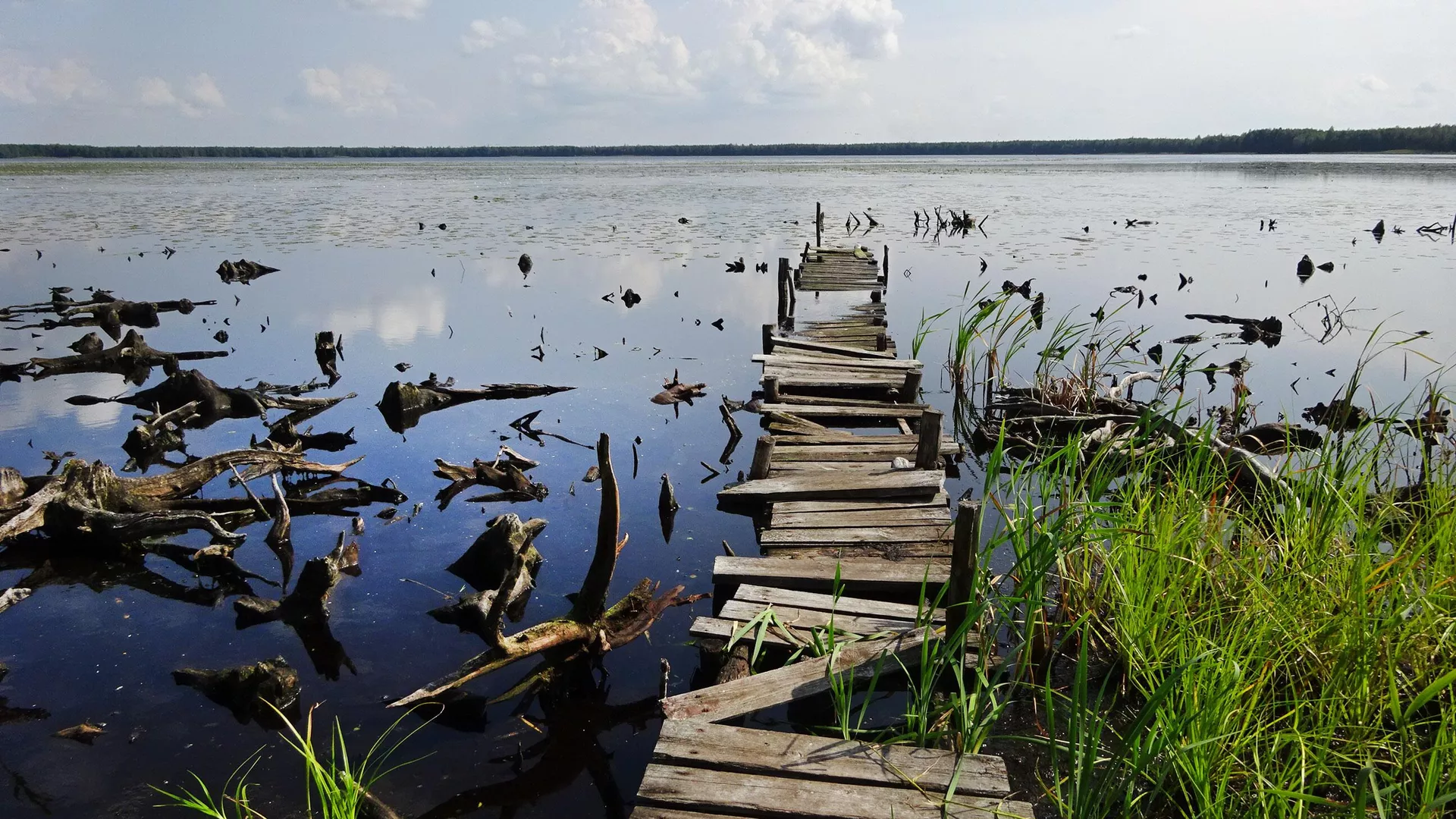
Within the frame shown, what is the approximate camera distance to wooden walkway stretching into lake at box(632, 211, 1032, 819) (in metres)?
4.18

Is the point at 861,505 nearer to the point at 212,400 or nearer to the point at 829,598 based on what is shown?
the point at 829,598

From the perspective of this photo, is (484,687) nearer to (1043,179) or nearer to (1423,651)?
(1423,651)

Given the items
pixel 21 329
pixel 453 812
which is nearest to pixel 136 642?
pixel 453 812

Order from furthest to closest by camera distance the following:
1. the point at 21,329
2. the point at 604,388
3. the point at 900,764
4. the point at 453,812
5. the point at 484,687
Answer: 1. the point at 21,329
2. the point at 604,388
3. the point at 484,687
4. the point at 453,812
5. the point at 900,764

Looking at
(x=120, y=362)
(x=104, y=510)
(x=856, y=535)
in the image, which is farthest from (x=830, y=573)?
(x=120, y=362)

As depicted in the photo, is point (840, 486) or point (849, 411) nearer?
point (840, 486)

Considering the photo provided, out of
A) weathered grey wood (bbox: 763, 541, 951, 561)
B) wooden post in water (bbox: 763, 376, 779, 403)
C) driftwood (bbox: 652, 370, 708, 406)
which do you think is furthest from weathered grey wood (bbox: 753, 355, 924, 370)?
weathered grey wood (bbox: 763, 541, 951, 561)

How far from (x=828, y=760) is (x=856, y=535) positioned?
119 inches

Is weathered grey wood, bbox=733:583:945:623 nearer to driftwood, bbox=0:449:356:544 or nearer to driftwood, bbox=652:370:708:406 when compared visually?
driftwood, bbox=0:449:356:544

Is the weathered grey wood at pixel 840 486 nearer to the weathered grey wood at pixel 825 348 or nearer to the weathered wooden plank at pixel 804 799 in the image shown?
the weathered wooden plank at pixel 804 799

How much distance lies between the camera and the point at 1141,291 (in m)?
21.2

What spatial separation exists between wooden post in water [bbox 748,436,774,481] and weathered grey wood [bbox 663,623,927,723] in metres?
3.19

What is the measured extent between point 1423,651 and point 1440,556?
1.66 ft

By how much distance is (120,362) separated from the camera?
14945 mm
